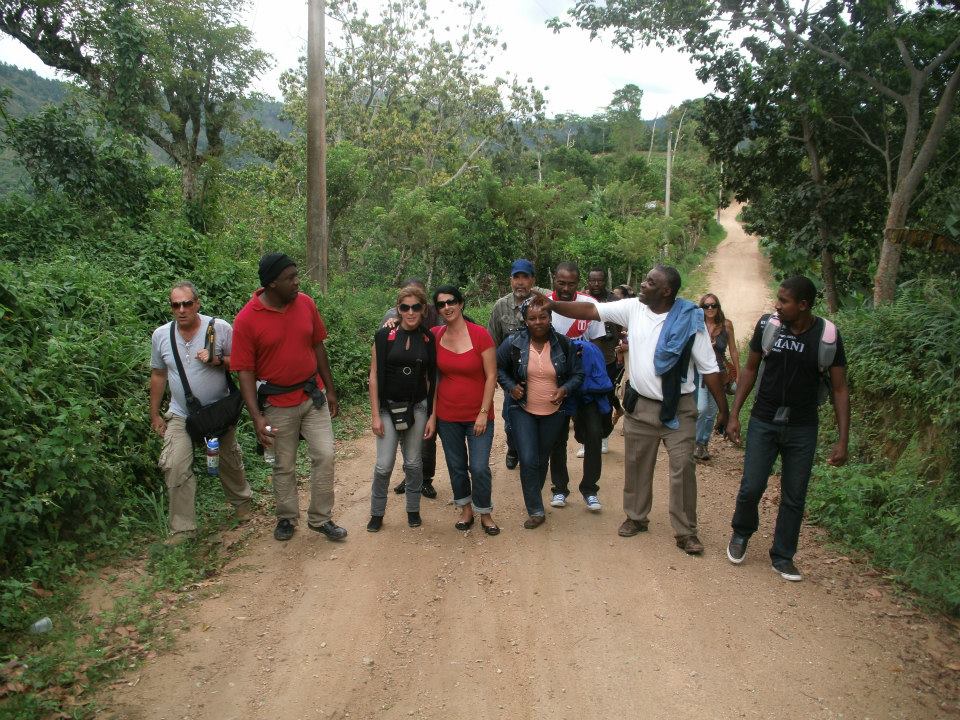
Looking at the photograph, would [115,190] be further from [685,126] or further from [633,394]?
[685,126]

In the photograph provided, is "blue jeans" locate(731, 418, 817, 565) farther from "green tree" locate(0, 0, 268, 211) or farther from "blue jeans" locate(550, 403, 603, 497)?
"green tree" locate(0, 0, 268, 211)

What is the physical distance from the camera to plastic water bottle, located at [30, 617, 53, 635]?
393 cm

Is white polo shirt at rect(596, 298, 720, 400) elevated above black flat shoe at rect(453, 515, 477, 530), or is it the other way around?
white polo shirt at rect(596, 298, 720, 400)

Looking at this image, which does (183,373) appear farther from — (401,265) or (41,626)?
(401,265)

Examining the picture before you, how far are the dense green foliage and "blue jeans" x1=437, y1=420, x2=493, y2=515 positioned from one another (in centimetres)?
284

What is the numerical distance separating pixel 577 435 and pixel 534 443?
29.3 inches

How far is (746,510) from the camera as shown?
4.84m

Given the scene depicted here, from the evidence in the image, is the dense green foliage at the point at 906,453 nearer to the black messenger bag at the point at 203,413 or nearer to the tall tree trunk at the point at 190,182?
the black messenger bag at the point at 203,413

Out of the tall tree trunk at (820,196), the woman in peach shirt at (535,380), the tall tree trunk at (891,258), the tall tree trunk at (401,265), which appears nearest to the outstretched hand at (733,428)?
the woman in peach shirt at (535,380)

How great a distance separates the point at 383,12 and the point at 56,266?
24910 millimetres

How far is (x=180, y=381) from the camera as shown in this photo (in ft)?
16.1

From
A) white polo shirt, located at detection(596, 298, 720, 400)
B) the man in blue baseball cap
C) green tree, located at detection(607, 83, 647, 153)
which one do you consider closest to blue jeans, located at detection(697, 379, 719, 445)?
the man in blue baseball cap

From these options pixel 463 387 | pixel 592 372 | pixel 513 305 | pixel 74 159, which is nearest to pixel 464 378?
pixel 463 387

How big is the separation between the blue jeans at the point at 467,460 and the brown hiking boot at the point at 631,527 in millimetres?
1031
